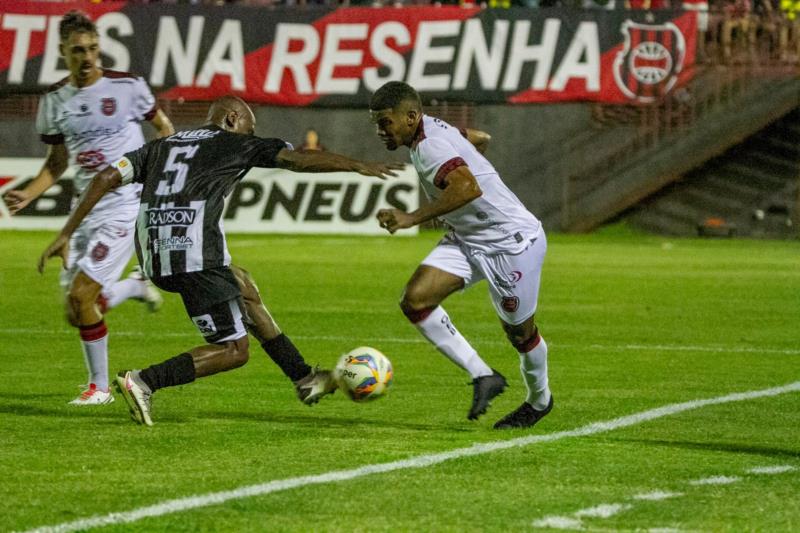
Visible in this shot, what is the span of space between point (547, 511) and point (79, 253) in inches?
189

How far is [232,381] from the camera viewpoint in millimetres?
10609

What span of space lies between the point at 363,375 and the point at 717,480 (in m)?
2.33

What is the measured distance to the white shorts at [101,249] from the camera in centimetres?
985

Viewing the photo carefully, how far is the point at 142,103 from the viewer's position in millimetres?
10391

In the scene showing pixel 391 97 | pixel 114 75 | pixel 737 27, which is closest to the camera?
pixel 391 97

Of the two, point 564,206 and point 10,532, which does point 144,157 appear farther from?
point 564,206

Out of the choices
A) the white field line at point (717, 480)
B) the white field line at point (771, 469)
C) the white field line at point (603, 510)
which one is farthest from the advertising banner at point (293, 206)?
the white field line at point (603, 510)

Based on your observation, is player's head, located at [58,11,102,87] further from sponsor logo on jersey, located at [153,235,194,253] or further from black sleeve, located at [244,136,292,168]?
sponsor logo on jersey, located at [153,235,194,253]

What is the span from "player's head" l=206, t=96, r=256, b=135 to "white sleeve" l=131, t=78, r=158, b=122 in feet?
6.16

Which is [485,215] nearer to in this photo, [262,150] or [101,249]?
[262,150]

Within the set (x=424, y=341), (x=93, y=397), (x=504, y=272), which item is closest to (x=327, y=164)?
(x=504, y=272)

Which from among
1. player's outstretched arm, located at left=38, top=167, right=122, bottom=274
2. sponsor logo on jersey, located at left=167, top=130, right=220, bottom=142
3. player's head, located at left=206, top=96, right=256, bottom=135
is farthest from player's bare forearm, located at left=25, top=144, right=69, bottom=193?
player's head, located at left=206, top=96, right=256, bottom=135

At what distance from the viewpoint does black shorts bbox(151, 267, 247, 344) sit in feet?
27.3

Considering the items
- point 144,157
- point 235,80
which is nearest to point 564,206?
point 235,80
